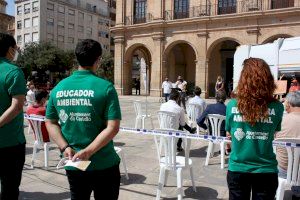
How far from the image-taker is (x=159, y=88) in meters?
28.0

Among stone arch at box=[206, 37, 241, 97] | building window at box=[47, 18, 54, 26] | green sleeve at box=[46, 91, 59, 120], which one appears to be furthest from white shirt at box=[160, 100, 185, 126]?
building window at box=[47, 18, 54, 26]

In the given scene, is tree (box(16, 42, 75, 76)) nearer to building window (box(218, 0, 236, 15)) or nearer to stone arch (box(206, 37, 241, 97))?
stone arch (box(206, 37, 241, 97))

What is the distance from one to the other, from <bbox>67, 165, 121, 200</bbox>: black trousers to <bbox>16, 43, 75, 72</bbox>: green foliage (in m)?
46.9

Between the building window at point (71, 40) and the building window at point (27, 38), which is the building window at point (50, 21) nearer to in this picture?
the building window at point (27, 38)

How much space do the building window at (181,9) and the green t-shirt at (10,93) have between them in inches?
1005

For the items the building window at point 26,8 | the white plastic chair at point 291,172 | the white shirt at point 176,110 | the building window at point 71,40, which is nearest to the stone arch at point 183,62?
the white shirt at point 176,110

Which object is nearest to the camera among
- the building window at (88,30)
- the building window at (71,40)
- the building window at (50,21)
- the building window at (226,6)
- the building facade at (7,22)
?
the building window at (226,6)

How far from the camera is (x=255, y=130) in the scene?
2.80m

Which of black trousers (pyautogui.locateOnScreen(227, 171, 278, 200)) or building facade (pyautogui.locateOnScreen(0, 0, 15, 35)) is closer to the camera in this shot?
black trousers (pyautogui.locateOnScreen(227, 171, 278, 200))

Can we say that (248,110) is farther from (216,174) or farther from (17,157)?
(216,174)

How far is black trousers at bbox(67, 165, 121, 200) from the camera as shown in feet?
8.75

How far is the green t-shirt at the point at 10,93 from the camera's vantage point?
128 inches

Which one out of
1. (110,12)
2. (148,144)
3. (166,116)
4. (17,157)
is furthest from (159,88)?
(110,12)

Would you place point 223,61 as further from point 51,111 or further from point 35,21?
point 35,21
